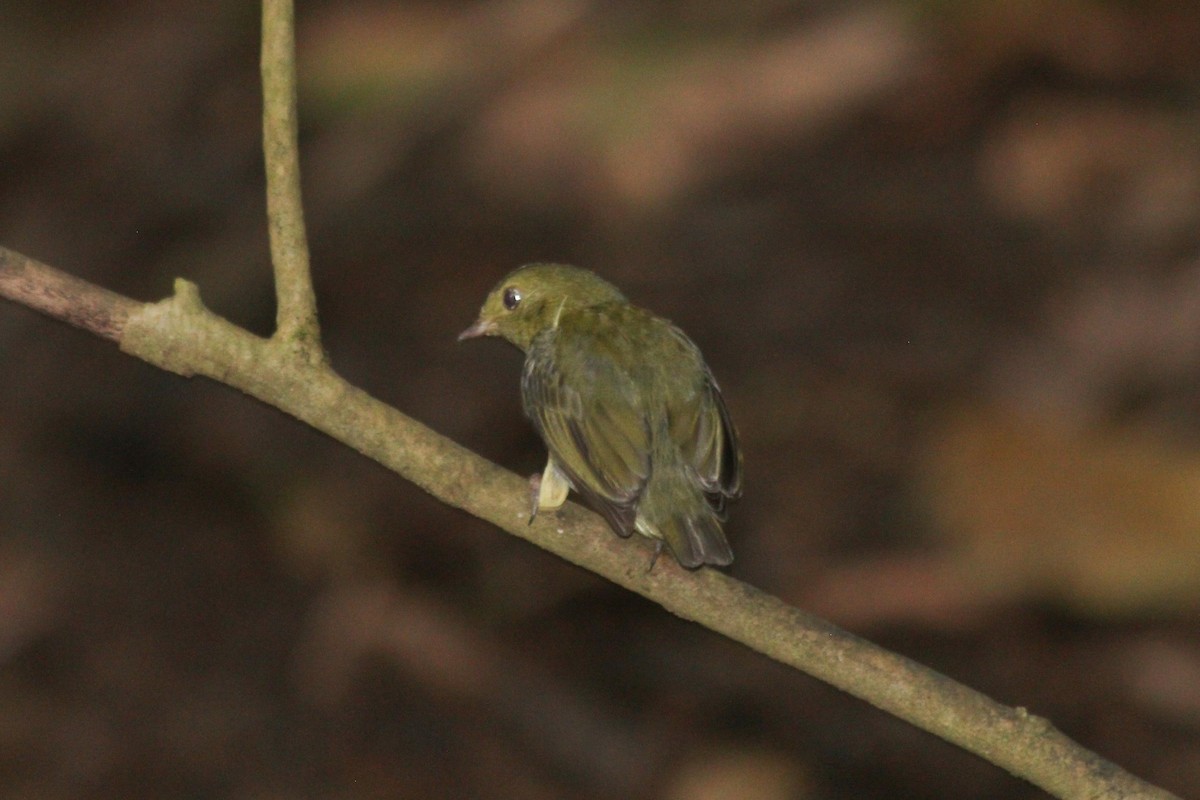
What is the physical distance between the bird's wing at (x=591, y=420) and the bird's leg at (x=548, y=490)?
23 millimetres

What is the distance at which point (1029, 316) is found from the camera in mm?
9312

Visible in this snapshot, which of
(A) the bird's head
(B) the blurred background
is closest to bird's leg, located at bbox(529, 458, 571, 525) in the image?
(A) the bird's head

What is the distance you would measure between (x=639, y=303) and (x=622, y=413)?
5.09m

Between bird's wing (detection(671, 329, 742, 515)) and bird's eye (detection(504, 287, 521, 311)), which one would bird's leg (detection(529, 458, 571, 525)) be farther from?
bird's eye (detection(504, 287, 521, 311))

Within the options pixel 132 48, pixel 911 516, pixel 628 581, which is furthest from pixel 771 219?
pixel 628 581

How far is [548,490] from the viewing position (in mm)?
4035

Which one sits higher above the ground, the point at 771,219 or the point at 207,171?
the point at 771,219

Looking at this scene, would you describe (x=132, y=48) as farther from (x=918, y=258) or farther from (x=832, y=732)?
(x=832, y=732)

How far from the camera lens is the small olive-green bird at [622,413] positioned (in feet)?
13.5

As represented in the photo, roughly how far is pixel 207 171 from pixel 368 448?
6.78 metres

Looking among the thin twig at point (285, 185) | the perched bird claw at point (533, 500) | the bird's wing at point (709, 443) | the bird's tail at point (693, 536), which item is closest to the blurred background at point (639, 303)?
the bird's wing at point (709, 443)

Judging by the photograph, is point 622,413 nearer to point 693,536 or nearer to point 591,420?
point 591,420

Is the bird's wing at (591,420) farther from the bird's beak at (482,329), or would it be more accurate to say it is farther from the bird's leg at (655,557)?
the bird's beak at (482,329)

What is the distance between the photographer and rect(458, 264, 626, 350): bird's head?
4.99 metres
